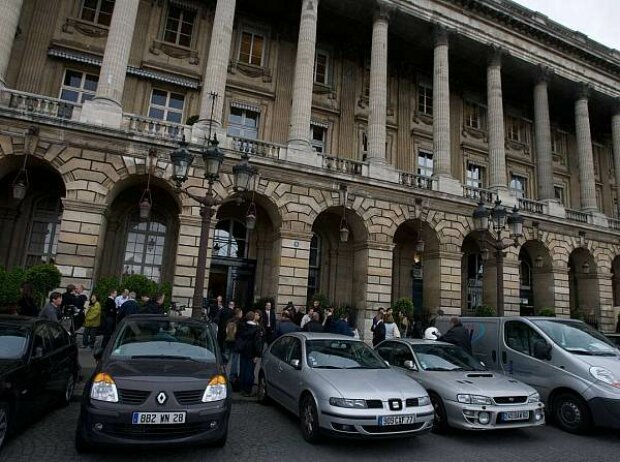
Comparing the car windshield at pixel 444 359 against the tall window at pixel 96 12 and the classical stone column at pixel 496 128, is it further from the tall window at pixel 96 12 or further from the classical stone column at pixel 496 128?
the tall window at pixel 96 12

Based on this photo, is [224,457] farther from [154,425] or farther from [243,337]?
→ [243,337]

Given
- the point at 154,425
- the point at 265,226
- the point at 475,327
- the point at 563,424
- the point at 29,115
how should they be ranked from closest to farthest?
the point at 154,425 < the point at 563,424 < the point at 475,327 < the point at 29,115 < the point at 265,226

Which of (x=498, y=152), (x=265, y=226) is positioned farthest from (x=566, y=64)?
(x=265, y=226)

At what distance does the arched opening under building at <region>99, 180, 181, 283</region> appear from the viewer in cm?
1717

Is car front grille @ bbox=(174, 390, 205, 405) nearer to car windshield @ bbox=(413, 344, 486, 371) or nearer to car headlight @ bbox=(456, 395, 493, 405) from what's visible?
car headlight @ bbox=(456, 395, 493, 405)

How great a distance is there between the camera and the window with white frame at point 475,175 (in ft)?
85.7

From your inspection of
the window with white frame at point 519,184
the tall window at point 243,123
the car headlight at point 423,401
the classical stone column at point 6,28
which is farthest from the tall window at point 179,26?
the window with white frame at point 519,184

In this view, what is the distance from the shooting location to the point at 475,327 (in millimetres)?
9961

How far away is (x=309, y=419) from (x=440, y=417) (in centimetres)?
224

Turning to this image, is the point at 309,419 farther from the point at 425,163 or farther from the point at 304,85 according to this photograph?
the point at 425,163

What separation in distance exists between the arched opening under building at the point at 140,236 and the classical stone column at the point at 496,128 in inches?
658

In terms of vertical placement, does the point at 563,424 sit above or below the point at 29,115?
below

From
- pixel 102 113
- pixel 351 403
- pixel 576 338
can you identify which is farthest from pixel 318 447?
pixel 102 113

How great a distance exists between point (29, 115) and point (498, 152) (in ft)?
71.9
